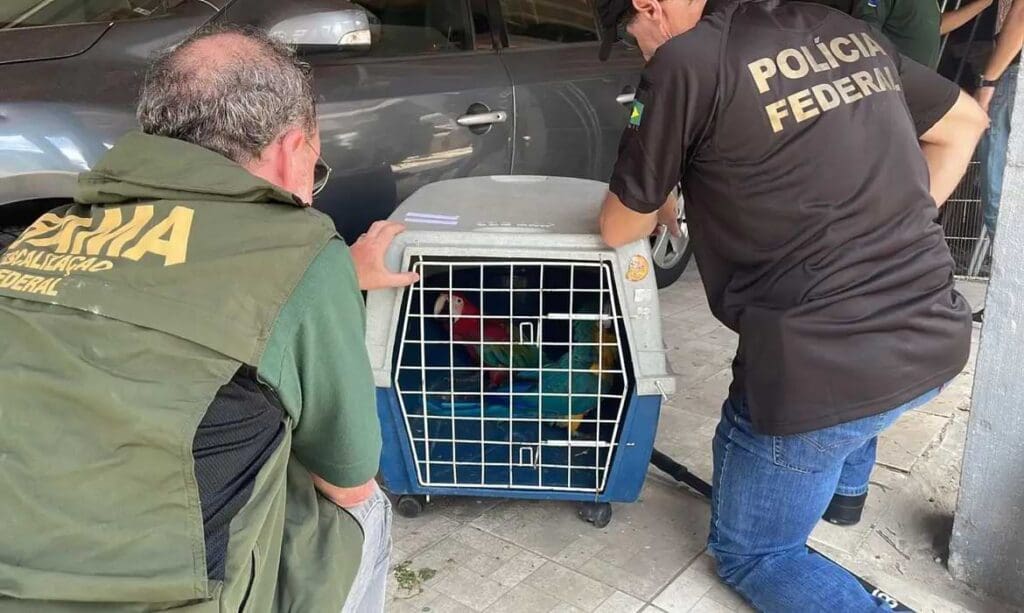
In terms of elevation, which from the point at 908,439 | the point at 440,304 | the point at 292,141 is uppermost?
the point at 292,141

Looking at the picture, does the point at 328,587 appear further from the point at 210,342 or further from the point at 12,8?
the point at 12,8

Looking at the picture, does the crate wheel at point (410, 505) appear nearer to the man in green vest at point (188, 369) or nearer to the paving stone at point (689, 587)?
the paving stone at point (689, 587)

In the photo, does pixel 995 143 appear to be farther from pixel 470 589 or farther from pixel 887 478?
pixel 470 589

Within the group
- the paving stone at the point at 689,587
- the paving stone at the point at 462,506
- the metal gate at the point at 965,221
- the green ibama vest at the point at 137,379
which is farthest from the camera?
the metal gate at the point at 965,221

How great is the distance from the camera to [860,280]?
5.38ft

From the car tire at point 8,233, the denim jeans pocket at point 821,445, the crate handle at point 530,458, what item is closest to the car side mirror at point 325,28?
the car tire at point 8,233

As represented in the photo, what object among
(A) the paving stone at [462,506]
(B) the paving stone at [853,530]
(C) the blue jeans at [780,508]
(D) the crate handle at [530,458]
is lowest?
(A) the paving stone at [462,506]

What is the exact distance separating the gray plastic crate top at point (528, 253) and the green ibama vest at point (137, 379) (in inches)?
31.2

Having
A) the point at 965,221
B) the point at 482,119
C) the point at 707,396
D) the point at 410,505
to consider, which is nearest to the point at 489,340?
the point at 410,505

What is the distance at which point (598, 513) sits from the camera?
7.38 feet

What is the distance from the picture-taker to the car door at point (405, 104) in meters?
2.64

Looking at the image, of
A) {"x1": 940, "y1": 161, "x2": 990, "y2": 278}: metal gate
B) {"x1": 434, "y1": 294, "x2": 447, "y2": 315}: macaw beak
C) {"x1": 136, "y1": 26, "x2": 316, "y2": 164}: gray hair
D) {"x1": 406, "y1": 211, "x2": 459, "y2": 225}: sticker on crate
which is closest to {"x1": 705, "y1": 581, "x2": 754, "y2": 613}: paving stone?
{"x1": 434, "y1": 294, "x2": 447, "y2": 315}: macaw beak

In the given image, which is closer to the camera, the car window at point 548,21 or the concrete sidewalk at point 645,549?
the concrete sidewalk at point 645,549

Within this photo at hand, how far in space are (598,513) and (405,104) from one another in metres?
1.48
